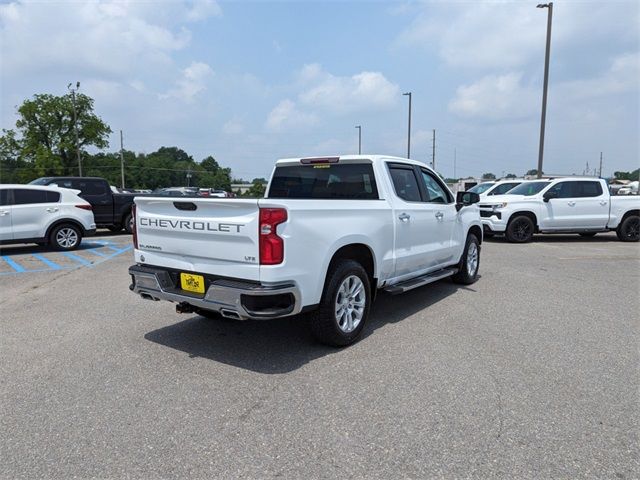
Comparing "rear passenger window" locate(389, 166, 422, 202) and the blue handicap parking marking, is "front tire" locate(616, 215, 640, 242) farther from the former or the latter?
the blue handicap parking marking

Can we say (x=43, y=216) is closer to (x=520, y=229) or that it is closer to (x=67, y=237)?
(x=67, y=237)

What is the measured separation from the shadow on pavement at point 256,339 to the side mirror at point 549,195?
357 inches

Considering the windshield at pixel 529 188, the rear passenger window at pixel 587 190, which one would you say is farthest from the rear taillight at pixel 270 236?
the rear passenger window at pixel 587 190

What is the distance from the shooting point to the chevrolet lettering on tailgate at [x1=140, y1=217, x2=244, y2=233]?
383 centimetres

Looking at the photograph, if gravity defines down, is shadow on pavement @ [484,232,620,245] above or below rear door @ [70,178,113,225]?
below

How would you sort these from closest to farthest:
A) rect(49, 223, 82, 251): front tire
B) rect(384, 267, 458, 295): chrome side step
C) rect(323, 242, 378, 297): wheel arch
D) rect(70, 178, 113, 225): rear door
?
rect(323, 242, 378, 297): wheel arch → rect(384, 267, 458, 295): chrome side step → rect(49, 223, 82, 251): front tire → rect(70, 178, 113, 225): rear door

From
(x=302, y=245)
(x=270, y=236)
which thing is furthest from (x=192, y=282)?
(x=302, y=245)

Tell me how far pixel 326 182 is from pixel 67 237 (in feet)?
27.4

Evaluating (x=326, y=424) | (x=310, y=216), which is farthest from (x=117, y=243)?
(x=326, y=424)

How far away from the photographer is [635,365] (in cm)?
411

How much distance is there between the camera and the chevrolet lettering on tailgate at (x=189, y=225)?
3.83 metres

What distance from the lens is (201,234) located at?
408 centimetres

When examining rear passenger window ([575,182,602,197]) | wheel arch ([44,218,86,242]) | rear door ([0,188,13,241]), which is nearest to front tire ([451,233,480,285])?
rear passenger window ([575,182,602,197])

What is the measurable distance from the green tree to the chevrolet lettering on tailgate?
63094mm
